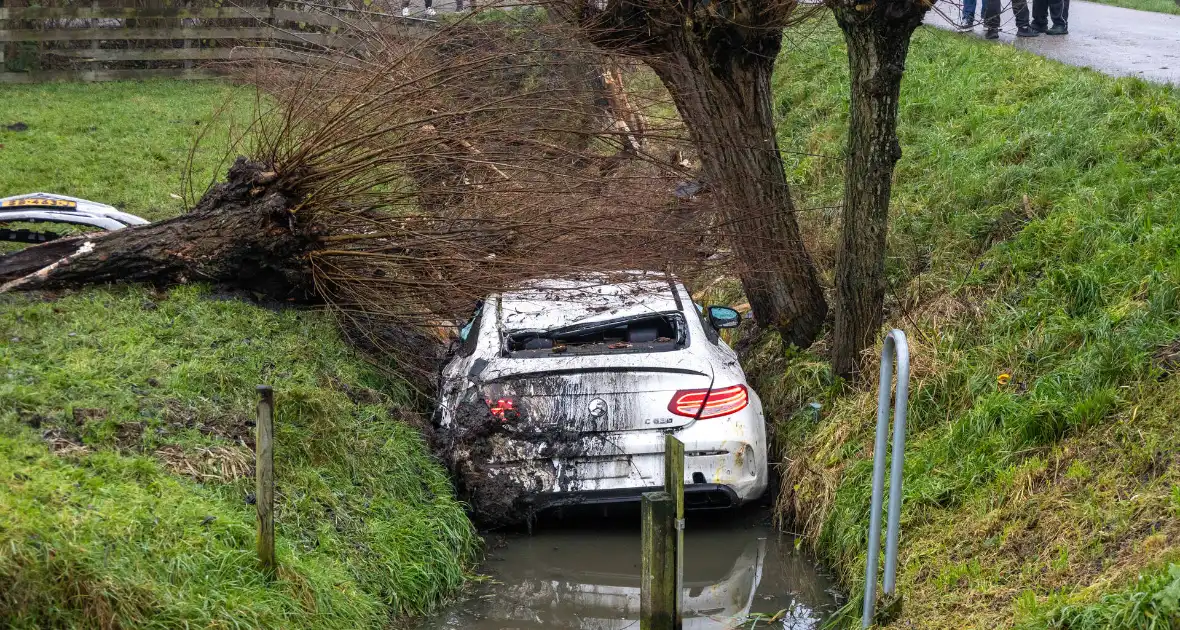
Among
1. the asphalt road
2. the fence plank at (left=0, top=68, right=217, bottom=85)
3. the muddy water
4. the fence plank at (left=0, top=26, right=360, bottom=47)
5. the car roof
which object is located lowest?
the muddy water

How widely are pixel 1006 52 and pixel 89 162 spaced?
1215 centimetres

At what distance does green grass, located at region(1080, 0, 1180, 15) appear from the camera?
18386mm

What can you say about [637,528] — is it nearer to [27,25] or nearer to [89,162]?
[89,162]

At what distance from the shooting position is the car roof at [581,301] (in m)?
7.73

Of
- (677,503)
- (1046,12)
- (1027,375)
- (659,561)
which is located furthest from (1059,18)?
(659,561)

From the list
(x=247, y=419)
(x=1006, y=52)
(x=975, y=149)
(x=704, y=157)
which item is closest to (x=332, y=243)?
(x=247, y=419)

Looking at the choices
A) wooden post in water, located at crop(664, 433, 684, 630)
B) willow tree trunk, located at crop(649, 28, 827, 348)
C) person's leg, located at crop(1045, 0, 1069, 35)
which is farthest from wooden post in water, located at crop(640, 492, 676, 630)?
person's leg, located at crop(1045, 0, 1069, 35)

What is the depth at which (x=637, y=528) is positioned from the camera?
24.3 feet

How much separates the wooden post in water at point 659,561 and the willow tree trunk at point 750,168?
166 inches

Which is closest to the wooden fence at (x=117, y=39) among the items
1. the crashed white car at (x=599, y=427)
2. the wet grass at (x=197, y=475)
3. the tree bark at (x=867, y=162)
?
the wet grass at (x=197, y=475)

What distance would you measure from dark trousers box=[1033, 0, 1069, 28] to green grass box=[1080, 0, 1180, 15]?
12.2 feet

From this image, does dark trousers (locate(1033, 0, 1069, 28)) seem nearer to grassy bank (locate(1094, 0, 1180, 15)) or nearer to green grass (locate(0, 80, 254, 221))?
grassy bank (locate(1094, 0, 1180, 15))

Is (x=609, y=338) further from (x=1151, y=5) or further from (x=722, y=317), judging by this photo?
(x=1151, y=5)

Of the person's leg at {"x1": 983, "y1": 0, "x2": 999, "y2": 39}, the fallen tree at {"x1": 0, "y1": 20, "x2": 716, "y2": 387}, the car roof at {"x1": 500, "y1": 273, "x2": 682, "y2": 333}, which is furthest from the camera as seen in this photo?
the person's leg at {"x1": 983, "y1": 0, "x2": 999, "y2": 39}
